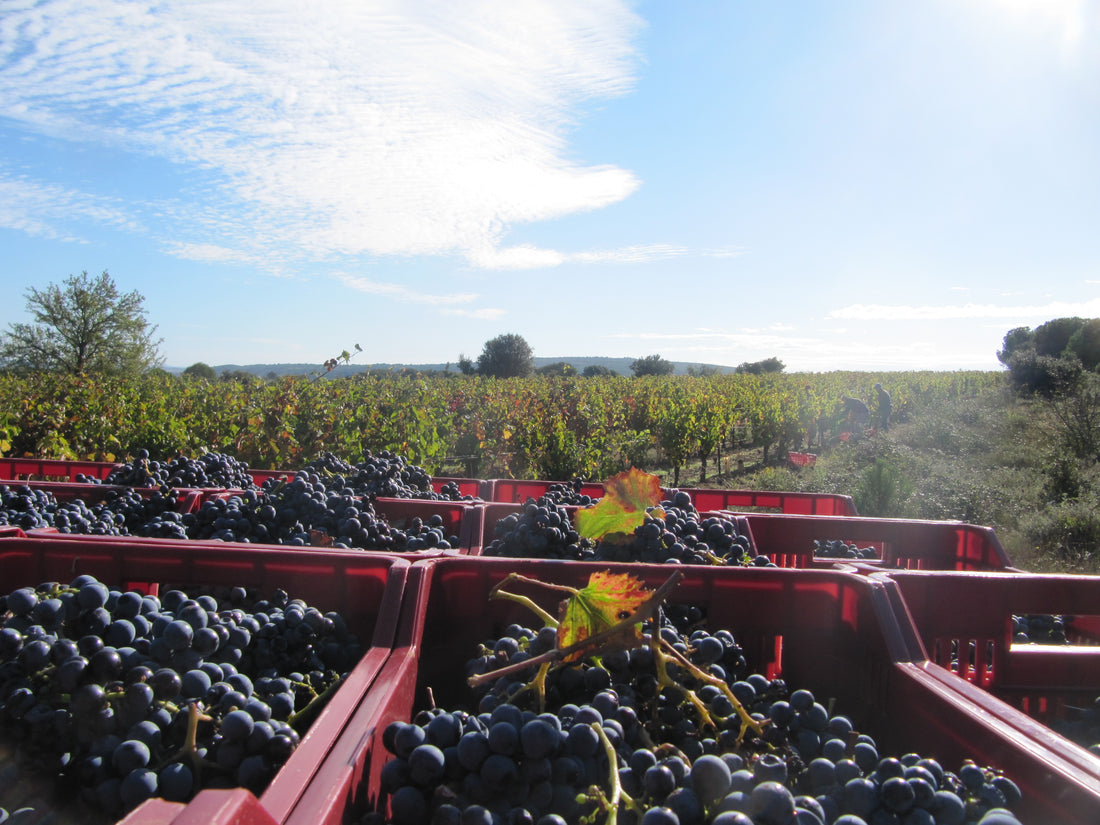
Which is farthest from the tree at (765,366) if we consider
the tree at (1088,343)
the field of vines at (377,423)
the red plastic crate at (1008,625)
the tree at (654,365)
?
the red plastic crate at (1008,625)

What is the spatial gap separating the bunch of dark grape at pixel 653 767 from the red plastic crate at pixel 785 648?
0.21 feet

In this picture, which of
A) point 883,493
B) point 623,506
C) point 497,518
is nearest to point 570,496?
point 497,518

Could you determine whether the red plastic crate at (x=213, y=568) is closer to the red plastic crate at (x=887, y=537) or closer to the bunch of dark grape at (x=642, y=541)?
the bunch of dark grape at (x=642, y=541)

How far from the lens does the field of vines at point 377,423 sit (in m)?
7.68

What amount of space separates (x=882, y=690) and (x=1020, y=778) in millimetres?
370

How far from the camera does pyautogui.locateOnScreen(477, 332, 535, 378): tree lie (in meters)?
59.8

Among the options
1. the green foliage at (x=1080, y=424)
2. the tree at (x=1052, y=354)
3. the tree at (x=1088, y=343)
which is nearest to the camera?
the green foliage at (x=1080, y=424)

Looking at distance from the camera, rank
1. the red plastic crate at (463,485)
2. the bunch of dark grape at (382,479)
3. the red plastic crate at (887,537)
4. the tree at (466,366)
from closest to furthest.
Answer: the red plastic crate at (887,537), the bunch of dark grape at (382,479), the red plastic crate at (463,485), the tree at (466,366)

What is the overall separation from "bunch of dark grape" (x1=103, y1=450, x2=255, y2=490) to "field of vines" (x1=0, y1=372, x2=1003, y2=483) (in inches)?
27.2

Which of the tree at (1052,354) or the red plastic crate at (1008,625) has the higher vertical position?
the tree at (1052,354)

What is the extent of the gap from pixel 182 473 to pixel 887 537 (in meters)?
3.06

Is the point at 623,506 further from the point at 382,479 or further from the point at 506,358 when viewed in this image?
the point at 506,358

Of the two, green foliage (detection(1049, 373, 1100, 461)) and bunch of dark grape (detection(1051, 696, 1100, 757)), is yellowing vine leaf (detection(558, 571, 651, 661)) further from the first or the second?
green foliage (detection(1049, 373, 1100, 461))

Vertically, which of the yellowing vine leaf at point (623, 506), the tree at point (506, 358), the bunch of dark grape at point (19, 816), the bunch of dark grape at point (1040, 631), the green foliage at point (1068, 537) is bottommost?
the green foliage at point (1068, 537)
